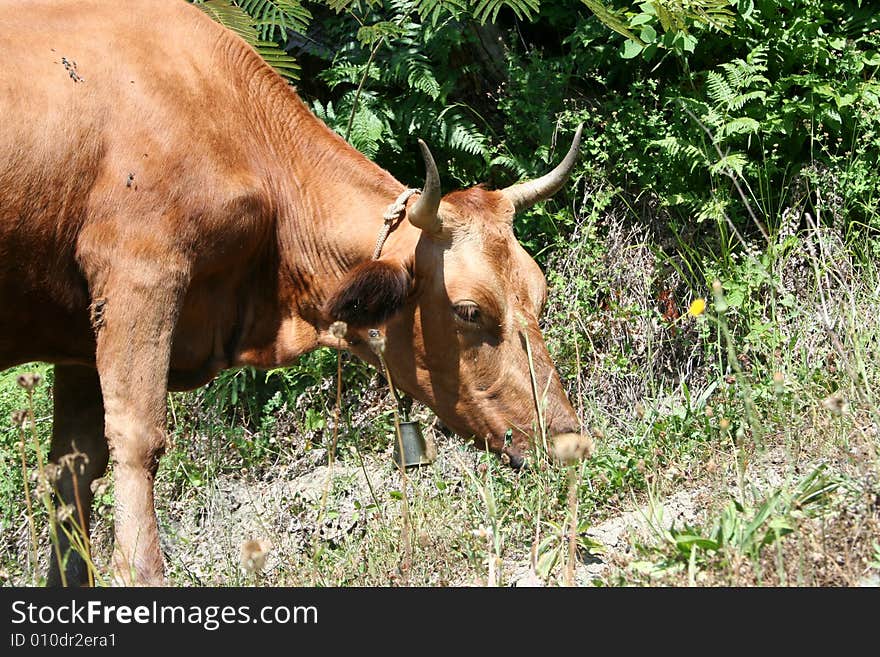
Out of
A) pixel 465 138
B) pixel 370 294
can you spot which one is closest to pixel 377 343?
pixel 370 294

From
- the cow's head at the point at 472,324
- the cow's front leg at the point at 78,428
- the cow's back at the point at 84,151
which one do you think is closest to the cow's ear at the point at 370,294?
the cow's head at the point at 472,324

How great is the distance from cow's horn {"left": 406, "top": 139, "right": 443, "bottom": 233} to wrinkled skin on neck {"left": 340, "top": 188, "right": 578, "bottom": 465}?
100mm

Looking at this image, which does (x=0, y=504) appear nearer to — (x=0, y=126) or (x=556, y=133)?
(x=0, y=126)

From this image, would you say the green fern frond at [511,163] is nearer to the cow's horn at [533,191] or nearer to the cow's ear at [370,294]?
the cow's horn at [533,191]

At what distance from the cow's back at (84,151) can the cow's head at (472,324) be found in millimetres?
888

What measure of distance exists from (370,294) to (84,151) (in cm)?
138

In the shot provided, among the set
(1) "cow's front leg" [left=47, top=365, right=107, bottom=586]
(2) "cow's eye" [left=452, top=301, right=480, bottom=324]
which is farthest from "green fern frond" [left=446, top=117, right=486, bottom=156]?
(1) "cow's front leg" [left=47, top=365, right=107, bottom=586]

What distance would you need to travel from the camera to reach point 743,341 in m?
6.71

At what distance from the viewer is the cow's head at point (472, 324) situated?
17.2ft

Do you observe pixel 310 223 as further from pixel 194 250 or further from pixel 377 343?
pixel 377 343

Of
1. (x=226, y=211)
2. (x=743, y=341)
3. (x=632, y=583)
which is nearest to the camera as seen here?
(x=632, y=583)

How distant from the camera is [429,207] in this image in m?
5.12

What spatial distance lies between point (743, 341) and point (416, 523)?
8.74 feet

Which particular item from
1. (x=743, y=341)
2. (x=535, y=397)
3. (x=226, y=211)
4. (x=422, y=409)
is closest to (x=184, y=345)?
(x=226, y=211)
